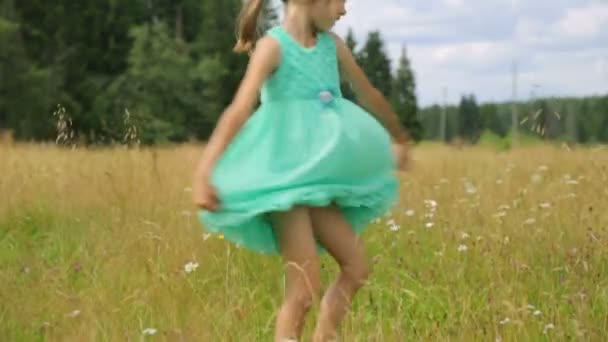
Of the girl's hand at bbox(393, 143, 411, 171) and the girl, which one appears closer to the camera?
the girl

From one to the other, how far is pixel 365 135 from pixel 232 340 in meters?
0.88

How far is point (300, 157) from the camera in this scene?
3.11m

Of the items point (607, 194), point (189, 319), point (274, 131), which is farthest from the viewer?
point (607, 194)

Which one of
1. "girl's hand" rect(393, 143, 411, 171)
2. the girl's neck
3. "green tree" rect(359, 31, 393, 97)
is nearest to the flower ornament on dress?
the girl's neck

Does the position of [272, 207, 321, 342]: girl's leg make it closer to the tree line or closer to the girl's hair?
the girl's hair

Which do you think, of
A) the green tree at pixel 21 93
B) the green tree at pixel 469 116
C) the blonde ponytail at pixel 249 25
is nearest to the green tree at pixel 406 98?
the green tree at pixel 469 116

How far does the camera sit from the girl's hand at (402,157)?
131 inches

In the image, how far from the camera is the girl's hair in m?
3.32

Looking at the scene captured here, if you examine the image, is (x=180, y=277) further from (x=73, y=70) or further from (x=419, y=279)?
(x=73, y=70)

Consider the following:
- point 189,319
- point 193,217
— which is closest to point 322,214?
point 189,319

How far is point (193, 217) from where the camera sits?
569 centimetres

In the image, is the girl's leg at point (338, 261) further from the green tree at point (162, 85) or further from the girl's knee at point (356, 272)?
the green tree at point (162, 85)

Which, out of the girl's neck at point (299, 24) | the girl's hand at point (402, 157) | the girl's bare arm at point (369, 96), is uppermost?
the girl's neck at point (299, 24)

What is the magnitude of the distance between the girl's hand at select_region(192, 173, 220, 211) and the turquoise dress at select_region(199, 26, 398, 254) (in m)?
0.05
